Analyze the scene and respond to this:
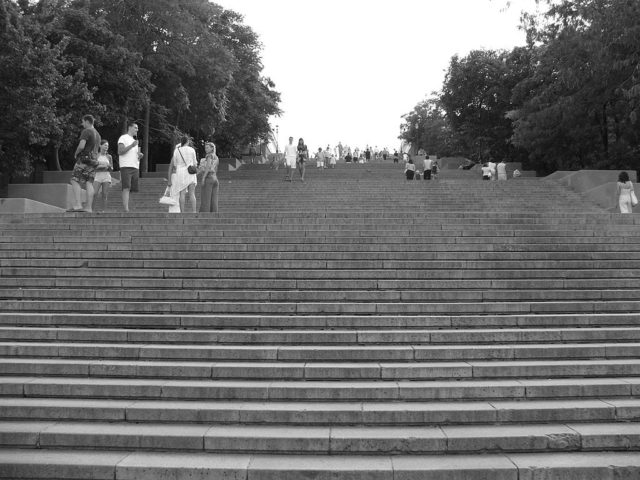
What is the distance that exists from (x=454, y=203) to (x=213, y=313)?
11743 mm

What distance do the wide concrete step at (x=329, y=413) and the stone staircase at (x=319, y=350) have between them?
0.02m

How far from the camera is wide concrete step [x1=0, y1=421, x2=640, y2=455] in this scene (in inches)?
198

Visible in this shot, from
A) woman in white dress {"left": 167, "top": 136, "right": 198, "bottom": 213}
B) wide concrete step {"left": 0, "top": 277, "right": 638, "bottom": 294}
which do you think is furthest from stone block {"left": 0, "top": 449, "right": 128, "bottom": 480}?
woman in white dress {"left": 167, "top": 136, "right": 198, "bottom": 213}

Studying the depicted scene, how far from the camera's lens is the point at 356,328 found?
7.25m

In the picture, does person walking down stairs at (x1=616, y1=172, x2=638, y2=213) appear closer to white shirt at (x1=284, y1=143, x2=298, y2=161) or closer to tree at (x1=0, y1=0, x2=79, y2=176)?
white shirt at (x1=284, y1=143, x2=298, y2=161)

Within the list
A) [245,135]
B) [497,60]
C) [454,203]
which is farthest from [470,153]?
[454,203]

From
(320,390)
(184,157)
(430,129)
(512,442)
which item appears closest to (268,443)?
(320,390)

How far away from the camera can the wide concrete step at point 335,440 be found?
5023 mm

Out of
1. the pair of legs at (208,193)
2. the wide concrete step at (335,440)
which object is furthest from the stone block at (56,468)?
the pair of legs at (208,193)

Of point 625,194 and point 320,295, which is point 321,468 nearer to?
point 320,295

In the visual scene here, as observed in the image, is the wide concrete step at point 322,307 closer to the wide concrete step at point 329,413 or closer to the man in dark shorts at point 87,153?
the wide concrete step at point 329,413

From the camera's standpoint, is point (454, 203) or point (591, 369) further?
point (454, 203)

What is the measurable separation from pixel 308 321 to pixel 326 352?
0.81m

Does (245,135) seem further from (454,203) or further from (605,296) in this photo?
(605,296)
